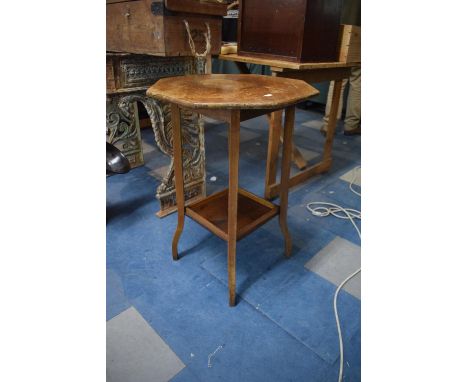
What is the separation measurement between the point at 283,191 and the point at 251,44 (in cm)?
86

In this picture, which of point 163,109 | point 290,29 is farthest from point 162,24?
point 290,29

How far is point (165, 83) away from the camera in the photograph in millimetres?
986

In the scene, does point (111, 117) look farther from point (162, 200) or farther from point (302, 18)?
point (302, 18)

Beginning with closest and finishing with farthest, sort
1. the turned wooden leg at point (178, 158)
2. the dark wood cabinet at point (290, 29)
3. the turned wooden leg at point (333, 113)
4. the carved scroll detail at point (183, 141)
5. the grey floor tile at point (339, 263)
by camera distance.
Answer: the turned wooden leg at point (178, 158) → the grey floor tile at point (339, 263) → the dark wood cabinet at point (290, 29) → the carved scroll detail at point (183, 141) → the turned wooden leg at point (333, 113)

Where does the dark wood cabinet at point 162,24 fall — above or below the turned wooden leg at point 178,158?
above

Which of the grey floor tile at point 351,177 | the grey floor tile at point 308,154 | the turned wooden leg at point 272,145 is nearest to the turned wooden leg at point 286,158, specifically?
the turned wooden leg at point 272,145

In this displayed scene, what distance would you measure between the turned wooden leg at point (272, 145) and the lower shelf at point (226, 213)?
45cm

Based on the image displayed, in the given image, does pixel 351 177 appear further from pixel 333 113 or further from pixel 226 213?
pixel 226 213

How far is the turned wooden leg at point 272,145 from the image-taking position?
1.60 m

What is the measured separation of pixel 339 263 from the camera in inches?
50.5

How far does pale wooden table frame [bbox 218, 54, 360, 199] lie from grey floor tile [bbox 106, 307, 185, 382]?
3.08 ft

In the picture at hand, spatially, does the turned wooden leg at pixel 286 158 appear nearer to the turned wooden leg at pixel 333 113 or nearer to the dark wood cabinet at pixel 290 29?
the dark wood cabinet at pixel 290 29

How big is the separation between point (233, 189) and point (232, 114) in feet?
0.72
